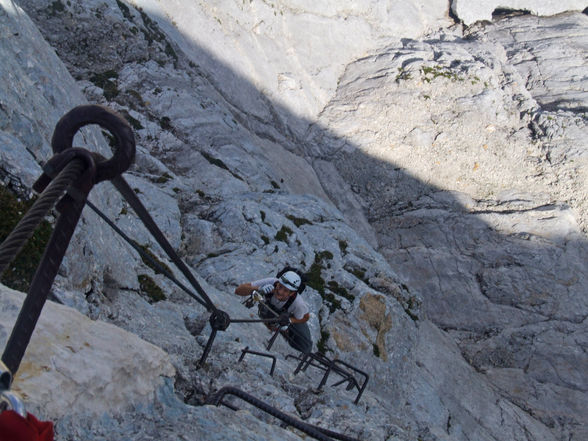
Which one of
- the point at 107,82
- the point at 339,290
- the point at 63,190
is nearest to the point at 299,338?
the point at 339,290

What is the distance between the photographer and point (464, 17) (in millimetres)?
50469

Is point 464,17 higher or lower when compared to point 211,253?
higher

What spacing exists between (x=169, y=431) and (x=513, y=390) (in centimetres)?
2703

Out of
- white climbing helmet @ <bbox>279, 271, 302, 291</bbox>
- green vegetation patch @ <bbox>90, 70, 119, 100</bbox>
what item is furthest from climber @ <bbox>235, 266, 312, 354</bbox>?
green vegetation patch @ <bbox>90, 70, 119, 100</bbox>

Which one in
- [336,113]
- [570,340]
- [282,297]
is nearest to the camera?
[282,297]

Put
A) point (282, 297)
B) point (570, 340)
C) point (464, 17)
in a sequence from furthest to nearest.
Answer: point (464, 17) → point (570, 340) → point (282, 297)

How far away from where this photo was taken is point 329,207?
86.7 feet

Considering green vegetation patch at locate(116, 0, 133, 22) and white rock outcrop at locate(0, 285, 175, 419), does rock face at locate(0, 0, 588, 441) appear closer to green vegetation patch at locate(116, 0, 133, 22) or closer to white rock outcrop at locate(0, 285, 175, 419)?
white rock outcrop at locate(0, 285, 175, 419)

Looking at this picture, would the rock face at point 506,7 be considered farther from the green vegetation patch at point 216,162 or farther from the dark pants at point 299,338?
the dark pants at point 299,338

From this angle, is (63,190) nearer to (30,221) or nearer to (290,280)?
(30,221)

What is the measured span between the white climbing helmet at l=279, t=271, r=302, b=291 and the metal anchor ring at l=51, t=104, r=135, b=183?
28.1ft

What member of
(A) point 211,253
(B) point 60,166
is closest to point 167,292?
(A) point 211,253

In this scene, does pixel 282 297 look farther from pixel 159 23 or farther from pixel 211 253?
pixel 159 23

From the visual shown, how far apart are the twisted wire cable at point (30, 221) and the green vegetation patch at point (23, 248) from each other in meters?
4.47
